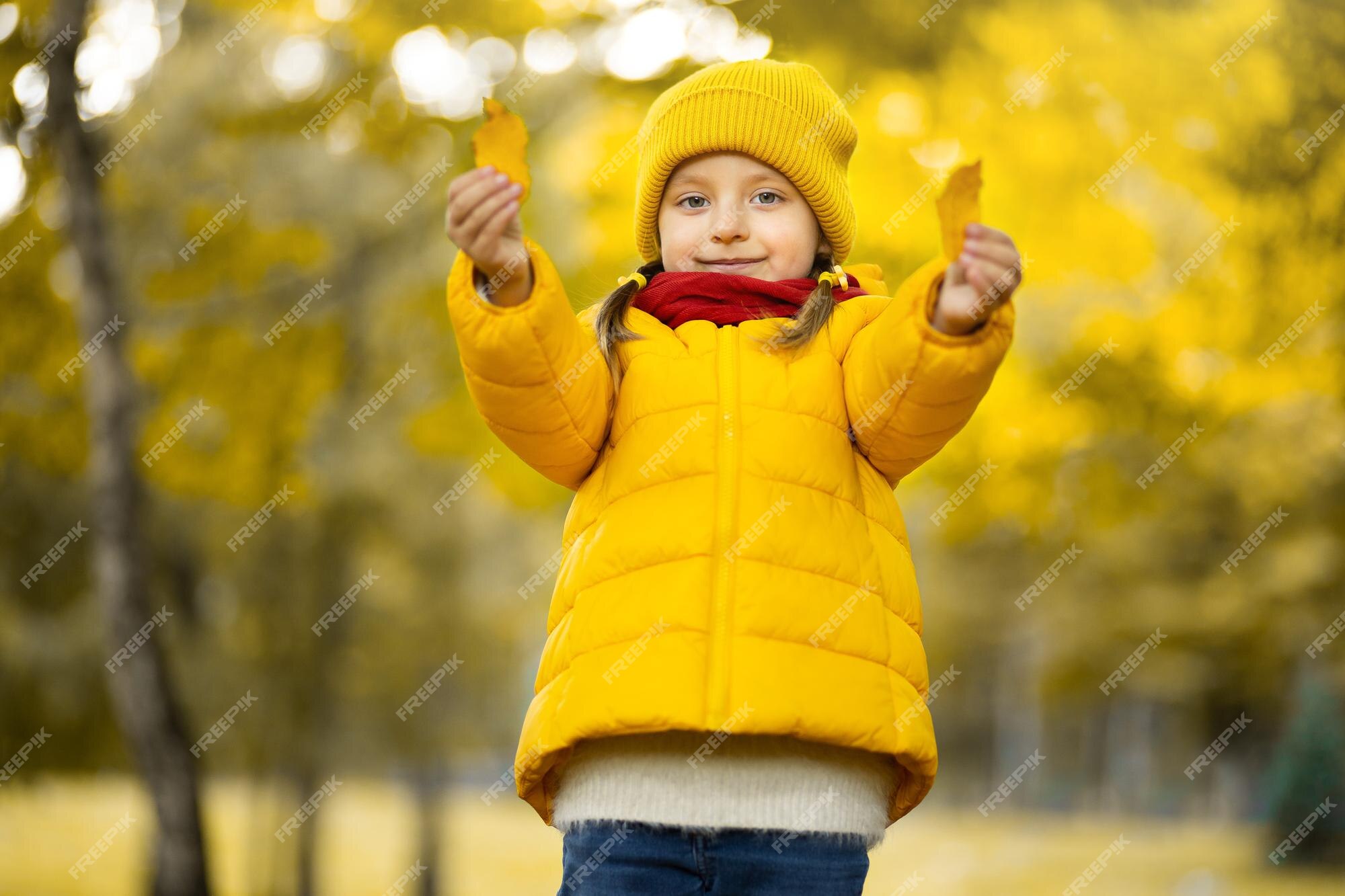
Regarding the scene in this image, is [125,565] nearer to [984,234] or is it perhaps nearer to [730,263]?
[730,263]

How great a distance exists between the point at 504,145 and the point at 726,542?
23.9 inches

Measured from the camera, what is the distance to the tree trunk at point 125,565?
6.27m

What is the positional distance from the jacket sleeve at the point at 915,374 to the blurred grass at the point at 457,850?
846 centimetres

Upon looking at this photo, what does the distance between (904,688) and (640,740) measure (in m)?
0.38

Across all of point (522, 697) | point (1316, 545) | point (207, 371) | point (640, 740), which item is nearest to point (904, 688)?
point (640, 740)

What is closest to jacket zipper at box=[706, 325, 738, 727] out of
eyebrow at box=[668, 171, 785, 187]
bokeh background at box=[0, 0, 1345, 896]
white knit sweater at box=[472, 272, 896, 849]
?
white knit sweater at box=[472, 272, 896, 849]

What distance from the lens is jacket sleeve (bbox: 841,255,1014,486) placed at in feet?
5.57

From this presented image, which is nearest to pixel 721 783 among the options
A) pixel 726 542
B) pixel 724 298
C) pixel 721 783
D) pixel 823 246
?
pixel 721 783

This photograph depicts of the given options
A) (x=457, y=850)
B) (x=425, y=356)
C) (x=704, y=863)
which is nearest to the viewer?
(x=704, y=863)

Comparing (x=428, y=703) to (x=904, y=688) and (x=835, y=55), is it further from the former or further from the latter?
(x=904, y=688)

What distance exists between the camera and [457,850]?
12516 mm

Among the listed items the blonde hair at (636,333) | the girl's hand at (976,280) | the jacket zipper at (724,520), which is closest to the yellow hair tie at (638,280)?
the blonde hair at (636,333)

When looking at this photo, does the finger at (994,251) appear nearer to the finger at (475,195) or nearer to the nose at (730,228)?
the nose at (730,228)

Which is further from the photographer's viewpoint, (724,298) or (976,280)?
(724,298)
